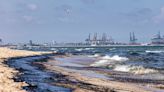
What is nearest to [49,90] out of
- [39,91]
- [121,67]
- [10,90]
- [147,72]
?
[39,91]

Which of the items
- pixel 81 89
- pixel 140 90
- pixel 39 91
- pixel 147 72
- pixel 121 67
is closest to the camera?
pixel 39 91

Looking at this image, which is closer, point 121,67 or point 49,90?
point 49,90

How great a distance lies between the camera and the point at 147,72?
145 ft

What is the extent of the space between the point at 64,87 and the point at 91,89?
1.51m

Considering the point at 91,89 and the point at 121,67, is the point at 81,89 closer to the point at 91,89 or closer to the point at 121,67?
the point at 91,89

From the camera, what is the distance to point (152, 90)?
83.7 ft

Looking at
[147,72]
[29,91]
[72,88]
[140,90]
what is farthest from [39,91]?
[147,72]

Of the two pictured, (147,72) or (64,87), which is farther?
(147,72)

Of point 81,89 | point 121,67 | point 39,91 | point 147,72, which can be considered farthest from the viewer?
point 121,67

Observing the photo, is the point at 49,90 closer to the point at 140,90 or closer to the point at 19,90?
the point at 19,90

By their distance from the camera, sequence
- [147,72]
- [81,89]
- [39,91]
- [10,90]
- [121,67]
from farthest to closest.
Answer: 1. [121,67]
2. [147,72]
3. [81,89]
4. [39,91]
5. [10,90]

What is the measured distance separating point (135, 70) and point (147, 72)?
2.84m

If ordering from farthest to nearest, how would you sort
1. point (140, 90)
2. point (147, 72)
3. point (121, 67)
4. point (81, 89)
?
point (121, 67) < point (147, 72) < point (140, 90) < point (81, 89)

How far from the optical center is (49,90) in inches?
839
